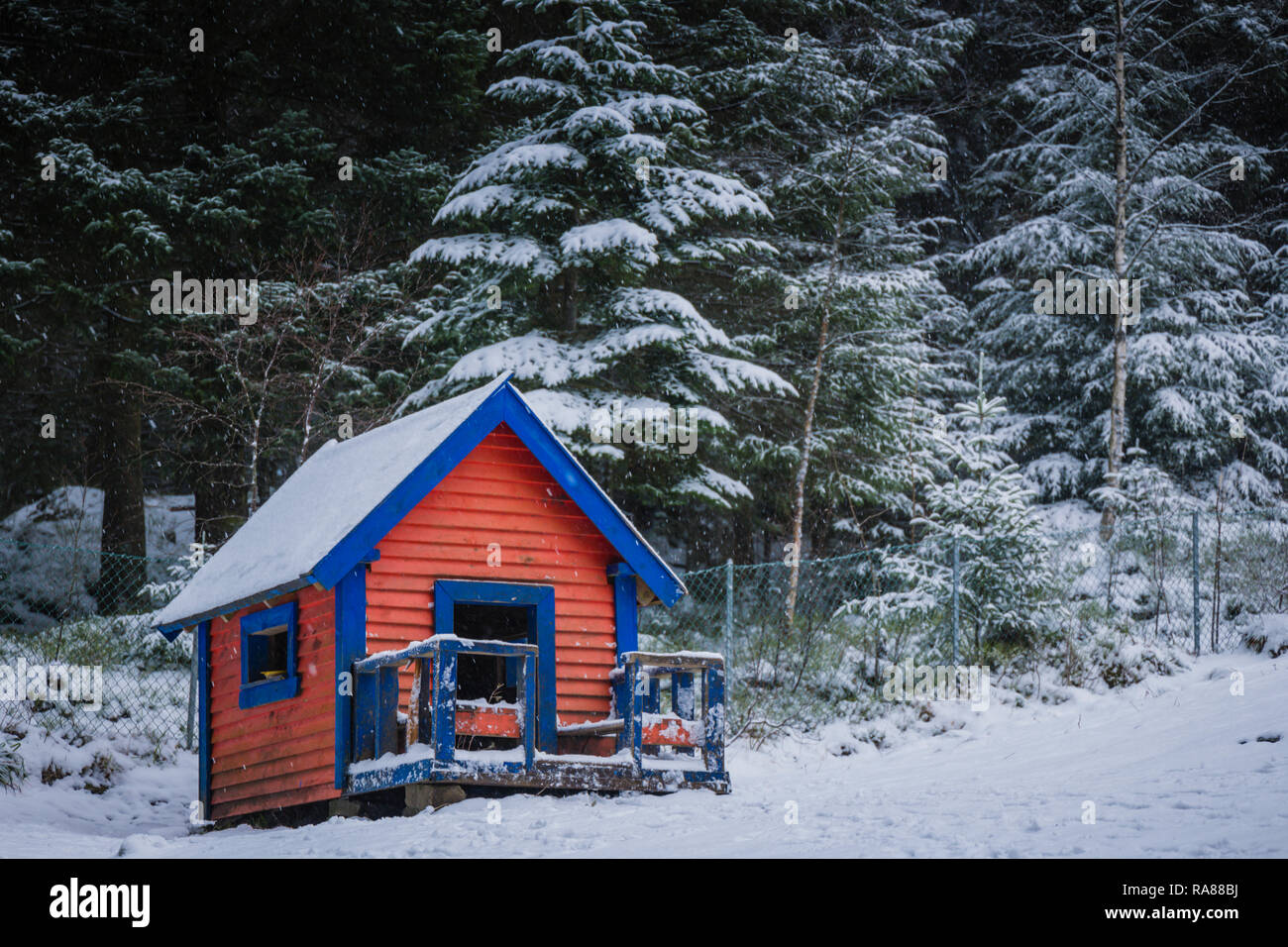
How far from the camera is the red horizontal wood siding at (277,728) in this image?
999cm

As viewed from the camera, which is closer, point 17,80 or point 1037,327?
point 17,80

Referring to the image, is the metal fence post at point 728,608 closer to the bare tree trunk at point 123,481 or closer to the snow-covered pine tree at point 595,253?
the snow-covered pine tree at point 595,253

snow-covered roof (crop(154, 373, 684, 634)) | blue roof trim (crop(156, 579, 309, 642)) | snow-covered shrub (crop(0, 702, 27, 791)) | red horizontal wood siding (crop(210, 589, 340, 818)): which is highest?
snow-covered roof (crop(154, 373, 684, 634))

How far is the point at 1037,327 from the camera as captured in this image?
77.9 feet

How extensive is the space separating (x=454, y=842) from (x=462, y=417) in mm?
3695

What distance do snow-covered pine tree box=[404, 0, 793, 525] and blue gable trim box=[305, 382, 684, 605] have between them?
21.1 feet

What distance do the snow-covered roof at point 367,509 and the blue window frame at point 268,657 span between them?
317 millimetres

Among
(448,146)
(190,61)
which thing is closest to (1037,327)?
(448,146)

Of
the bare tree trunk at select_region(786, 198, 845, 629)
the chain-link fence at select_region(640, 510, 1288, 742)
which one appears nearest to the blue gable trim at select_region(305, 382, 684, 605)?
the chain-link fence at select_region(640, 510, 1288, 742)

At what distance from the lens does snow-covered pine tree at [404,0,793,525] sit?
58.4 feet

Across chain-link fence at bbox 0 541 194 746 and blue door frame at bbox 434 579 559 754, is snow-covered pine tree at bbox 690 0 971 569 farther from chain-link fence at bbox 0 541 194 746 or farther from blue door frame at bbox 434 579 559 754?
blue door frame at bbox 434 579 559 754

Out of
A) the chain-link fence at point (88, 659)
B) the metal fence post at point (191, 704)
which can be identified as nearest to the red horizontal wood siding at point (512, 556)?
the chain-link fence at point (88, 659)

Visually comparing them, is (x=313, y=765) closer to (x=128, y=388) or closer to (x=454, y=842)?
(x=454, y=842)

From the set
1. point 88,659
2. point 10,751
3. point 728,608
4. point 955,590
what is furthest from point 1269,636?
point 88,659
